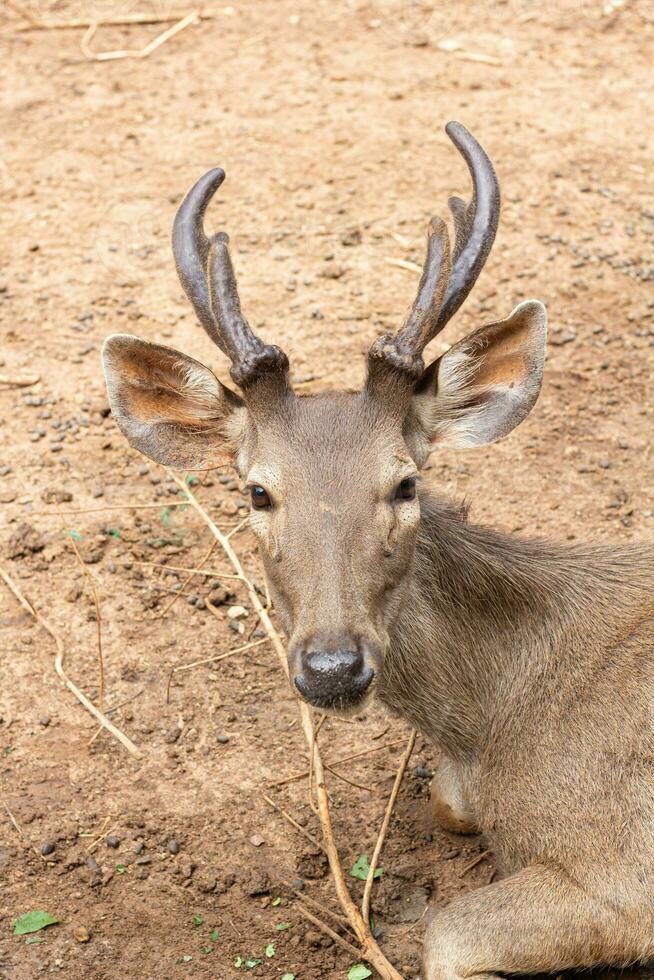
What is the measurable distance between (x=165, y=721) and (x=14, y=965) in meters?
1.76

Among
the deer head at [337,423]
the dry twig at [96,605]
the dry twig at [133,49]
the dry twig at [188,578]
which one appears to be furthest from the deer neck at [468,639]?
the dry twig at [133,49]

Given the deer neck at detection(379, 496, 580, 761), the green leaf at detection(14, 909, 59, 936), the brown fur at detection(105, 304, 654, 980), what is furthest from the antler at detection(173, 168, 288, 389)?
the green leaf at detection(14, 909, 59, 936)

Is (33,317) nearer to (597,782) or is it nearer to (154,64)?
(154,64)

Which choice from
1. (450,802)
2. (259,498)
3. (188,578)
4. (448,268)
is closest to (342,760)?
(450,802)

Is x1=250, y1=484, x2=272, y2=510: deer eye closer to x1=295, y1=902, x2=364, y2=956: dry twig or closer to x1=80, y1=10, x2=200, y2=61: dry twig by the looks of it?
x1=295, y1=902, x2=364, y2=956: dry twig

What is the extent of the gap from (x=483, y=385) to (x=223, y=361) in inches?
166

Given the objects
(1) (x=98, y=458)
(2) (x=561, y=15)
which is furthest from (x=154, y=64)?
(1) (x=98, y=458)

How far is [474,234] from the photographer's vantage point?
225 inches

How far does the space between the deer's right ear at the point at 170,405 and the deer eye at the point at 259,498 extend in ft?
1.94

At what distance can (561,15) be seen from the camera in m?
14.9

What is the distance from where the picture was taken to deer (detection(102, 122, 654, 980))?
516 cm

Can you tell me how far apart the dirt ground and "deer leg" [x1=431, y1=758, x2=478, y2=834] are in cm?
13

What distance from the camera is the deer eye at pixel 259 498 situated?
5305mm

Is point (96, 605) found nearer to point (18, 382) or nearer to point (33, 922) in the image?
point (33, 922)
